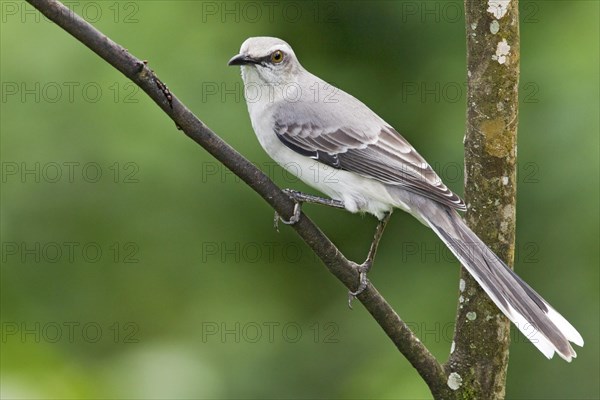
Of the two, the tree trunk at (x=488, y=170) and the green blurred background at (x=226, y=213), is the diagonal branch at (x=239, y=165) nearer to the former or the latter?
the tree trunk at (x=488, y=170)

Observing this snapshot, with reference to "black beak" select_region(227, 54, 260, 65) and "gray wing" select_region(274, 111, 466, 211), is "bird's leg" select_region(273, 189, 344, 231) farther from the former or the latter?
"black beak" select_region(227, 54, 260, 65)

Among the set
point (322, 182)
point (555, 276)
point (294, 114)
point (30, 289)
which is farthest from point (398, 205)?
point (30, 289)

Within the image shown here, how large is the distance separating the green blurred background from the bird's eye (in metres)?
0.76

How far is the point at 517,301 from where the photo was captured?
143 inches

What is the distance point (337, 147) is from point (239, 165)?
4.07ft

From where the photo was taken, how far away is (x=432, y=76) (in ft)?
17.3

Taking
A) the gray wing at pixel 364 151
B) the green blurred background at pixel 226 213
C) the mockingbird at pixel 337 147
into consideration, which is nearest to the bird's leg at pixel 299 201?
the mockingbird at pixel 337 147

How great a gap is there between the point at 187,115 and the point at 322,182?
4.59 feet

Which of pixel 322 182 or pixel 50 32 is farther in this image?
pixel 50 32

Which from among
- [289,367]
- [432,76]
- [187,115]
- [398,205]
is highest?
[432,76]

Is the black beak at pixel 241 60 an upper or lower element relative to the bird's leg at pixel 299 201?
upper

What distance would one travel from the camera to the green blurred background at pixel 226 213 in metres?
4.89

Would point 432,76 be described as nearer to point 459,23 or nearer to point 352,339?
point 459,23

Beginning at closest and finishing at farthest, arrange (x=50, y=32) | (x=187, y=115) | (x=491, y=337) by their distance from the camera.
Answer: (x=187, y=115)
(x=491, y=337)
(x=50, y=32)
